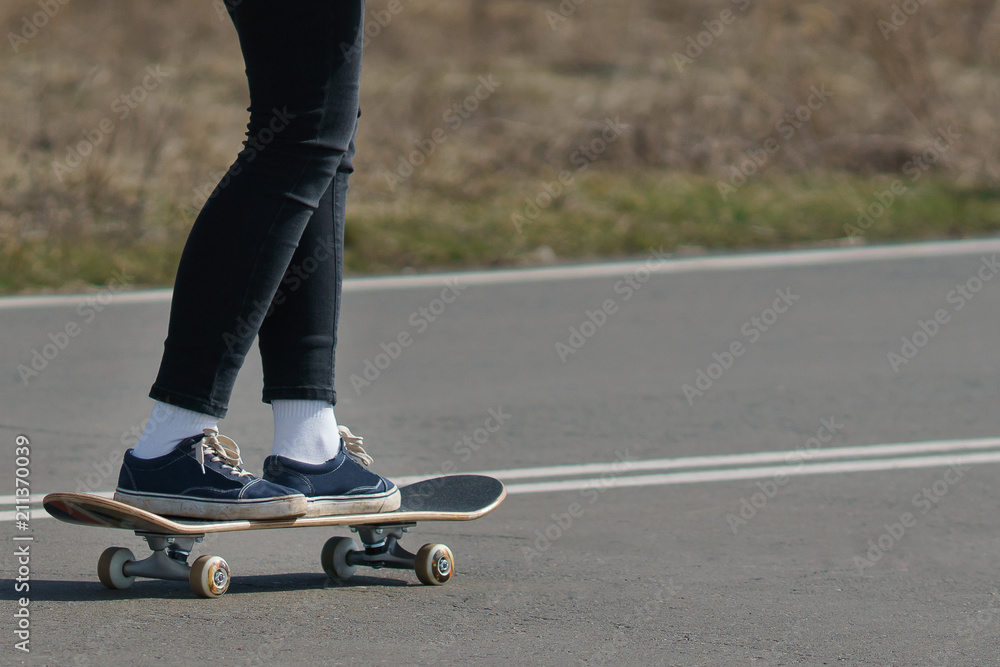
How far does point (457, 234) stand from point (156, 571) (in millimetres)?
6471

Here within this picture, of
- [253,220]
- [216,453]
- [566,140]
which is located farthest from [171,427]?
[566,140]

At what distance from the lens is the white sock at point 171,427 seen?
9.81 feet

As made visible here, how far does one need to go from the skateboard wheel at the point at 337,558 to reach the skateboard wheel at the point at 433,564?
156mm

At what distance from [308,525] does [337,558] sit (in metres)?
0.23

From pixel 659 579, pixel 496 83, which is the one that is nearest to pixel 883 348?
pixel 659 579

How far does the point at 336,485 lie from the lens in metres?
Answer: 3.16

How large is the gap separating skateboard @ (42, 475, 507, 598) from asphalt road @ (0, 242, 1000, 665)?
53 millimetres

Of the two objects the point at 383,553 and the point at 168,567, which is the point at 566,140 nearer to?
the point at 383,553

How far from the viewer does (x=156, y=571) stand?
3.06 metres

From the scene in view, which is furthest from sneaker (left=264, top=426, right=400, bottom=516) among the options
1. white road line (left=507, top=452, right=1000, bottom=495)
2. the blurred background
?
the blurred background

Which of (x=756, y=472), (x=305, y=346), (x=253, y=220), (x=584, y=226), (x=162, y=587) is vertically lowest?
(x=756, y=472)

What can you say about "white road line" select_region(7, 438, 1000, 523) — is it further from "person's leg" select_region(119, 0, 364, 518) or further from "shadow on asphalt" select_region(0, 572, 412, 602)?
"person's leg" select_region(119, 0, 364, 518)

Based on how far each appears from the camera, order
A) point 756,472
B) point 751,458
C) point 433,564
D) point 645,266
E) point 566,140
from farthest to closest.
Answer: point 566,140 → point 645,266 → point 751,458 → point 756,472 → point 433,564

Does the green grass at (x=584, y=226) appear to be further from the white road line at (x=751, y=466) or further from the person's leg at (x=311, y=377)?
the person's leg at (x=311, y=377)
